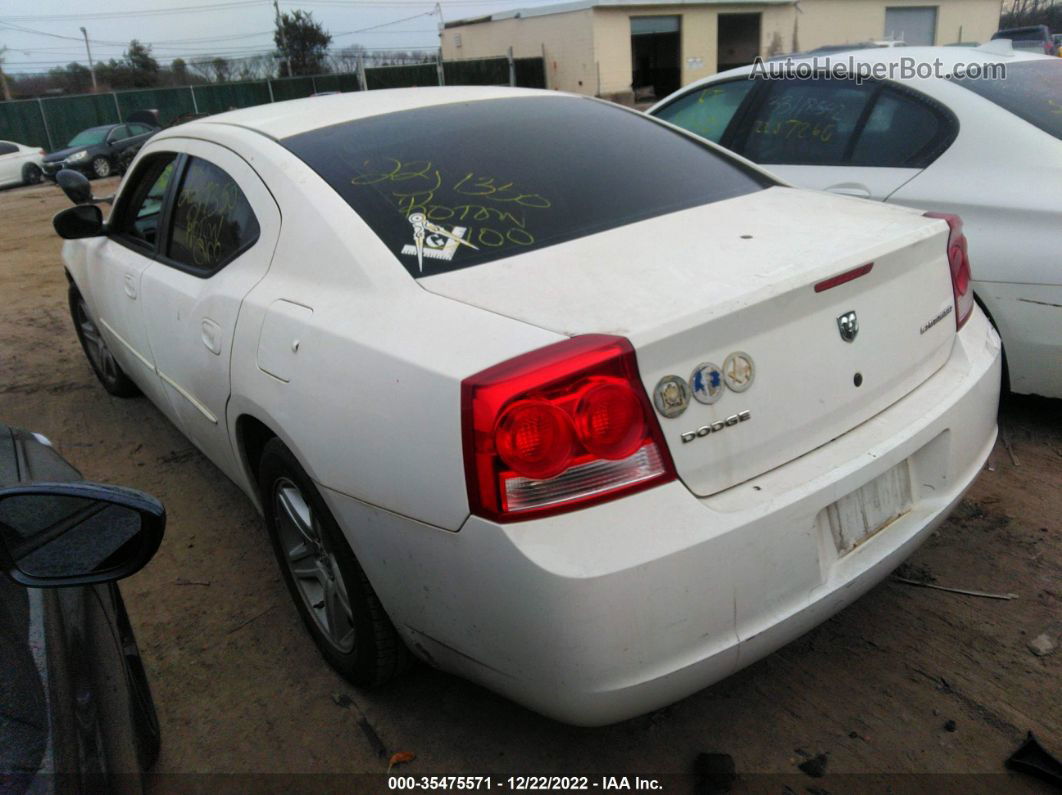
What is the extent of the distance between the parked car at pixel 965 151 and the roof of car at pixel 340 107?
1.56m

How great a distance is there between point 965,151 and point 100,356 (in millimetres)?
4535

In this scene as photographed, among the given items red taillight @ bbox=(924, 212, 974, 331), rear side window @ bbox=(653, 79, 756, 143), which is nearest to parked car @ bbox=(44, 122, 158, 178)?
rear side window @ bbox=(653, 79, 756, 143)

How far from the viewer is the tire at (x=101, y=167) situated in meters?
21.7

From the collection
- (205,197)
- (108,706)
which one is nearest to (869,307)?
(108,706)

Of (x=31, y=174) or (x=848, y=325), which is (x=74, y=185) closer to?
(x=848, y=325)

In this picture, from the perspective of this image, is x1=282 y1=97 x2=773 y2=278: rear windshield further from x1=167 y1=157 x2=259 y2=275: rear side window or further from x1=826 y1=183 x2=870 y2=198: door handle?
x1=826 y1=183 x2=870 y2=198: door handle

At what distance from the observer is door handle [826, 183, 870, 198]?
12.4ft

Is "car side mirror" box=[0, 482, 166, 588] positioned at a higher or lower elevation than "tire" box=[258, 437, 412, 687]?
higher

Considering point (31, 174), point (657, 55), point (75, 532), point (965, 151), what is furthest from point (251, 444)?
point (657, 55)

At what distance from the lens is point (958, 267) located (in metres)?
2.39

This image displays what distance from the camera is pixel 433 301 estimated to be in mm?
1972

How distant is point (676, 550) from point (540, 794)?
0.83 meters

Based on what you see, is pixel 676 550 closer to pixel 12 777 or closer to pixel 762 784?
pixel 762 784

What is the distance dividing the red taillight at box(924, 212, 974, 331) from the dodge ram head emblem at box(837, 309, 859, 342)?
533mm
